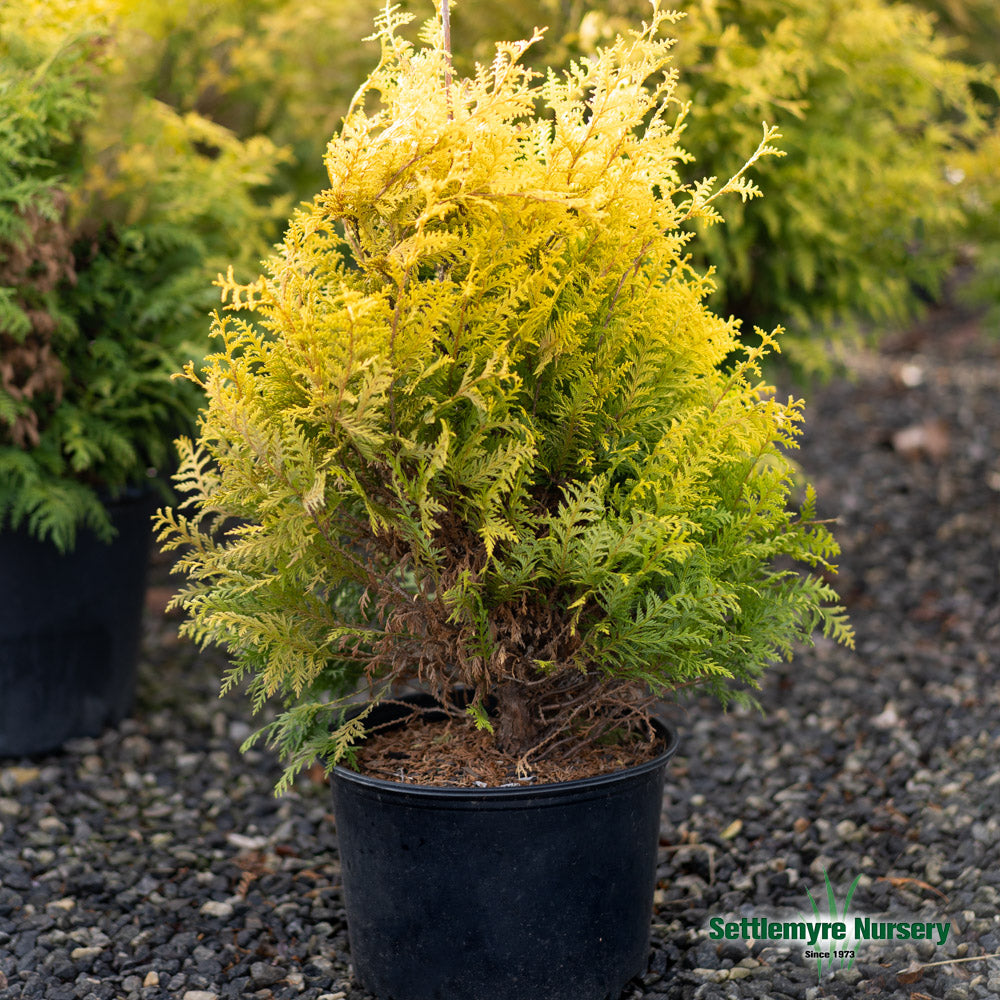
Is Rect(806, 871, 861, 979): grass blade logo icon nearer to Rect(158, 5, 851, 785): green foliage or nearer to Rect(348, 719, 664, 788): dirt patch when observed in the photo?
Rect(348, 719, 664, 788): dirt patch

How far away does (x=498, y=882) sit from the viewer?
8.27 ft

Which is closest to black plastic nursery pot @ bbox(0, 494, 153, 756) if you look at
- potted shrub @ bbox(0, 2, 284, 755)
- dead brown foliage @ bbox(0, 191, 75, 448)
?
potted shrub @ bbox(0, 2, 284, 755)

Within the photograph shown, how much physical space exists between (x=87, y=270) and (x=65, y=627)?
1.34 m

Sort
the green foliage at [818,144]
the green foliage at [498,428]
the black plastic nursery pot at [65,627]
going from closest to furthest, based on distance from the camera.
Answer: the green foliage at [498,428], the black plastic nursery pot at [65,627], the green foliage at [818,144]

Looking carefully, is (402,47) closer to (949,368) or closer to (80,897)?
(80,897)

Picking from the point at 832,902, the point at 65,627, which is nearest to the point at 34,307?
the point at 65,627

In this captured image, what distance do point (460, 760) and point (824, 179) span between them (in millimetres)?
3364

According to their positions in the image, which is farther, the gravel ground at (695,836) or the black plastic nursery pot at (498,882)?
the gravel ground at (695,836)

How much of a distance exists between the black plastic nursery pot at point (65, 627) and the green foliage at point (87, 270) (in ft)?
0.40

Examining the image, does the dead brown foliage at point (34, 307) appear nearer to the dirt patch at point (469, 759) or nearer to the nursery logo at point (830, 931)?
the dirt patch at point (469, 759)

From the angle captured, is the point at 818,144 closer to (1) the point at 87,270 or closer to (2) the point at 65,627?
(1) the point at 87,270

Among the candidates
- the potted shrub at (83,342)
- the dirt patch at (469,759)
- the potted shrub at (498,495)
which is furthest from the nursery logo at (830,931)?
the potted shrub at (83,342)

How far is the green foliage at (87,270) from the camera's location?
3.79m

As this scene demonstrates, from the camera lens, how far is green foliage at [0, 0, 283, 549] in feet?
A: 12.4
